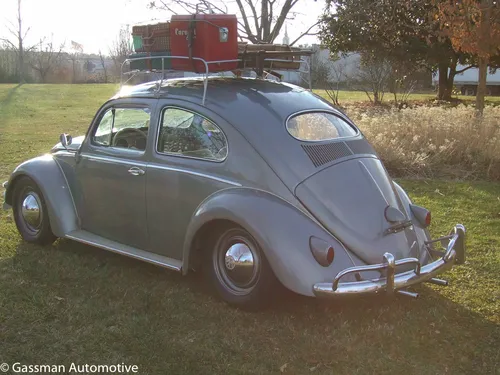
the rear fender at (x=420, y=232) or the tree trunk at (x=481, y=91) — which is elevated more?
the tree trunk at (x=481, y=91)

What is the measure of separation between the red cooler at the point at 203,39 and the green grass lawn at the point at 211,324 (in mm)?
1855

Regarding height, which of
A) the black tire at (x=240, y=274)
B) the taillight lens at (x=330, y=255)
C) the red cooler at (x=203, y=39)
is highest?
the red cooler at (x=203, y=39)

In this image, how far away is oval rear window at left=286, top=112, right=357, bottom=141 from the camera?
13.7ft

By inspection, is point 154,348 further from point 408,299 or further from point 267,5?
point 267,5

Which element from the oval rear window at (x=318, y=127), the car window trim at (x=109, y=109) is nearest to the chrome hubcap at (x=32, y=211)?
the car window trim at (x=109, y=109)

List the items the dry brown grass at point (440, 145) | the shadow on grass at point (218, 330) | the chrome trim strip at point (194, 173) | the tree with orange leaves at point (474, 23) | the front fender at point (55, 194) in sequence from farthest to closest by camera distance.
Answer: the tree with orange leaves at point (474, 23)
the dry brown grass at point (440, 145)
the front fender at point (55, 194)
the chrome trim strip at point (194, 173)
the shadow on grass at point (218, 330)

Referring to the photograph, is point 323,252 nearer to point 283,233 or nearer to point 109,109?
point 283,233

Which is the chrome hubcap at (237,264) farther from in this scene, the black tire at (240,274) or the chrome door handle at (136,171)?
the chrome door handle at (136,171)

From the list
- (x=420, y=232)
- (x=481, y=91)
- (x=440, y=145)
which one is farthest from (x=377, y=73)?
(x=420, y=232)

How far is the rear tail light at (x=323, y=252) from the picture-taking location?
11.6 feet

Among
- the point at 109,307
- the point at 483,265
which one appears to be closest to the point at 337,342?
the point at 109,307

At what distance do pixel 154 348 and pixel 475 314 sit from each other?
237 cm

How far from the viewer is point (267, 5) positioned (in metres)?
12.5

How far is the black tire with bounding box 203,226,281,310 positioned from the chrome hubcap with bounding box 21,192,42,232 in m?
2.09
